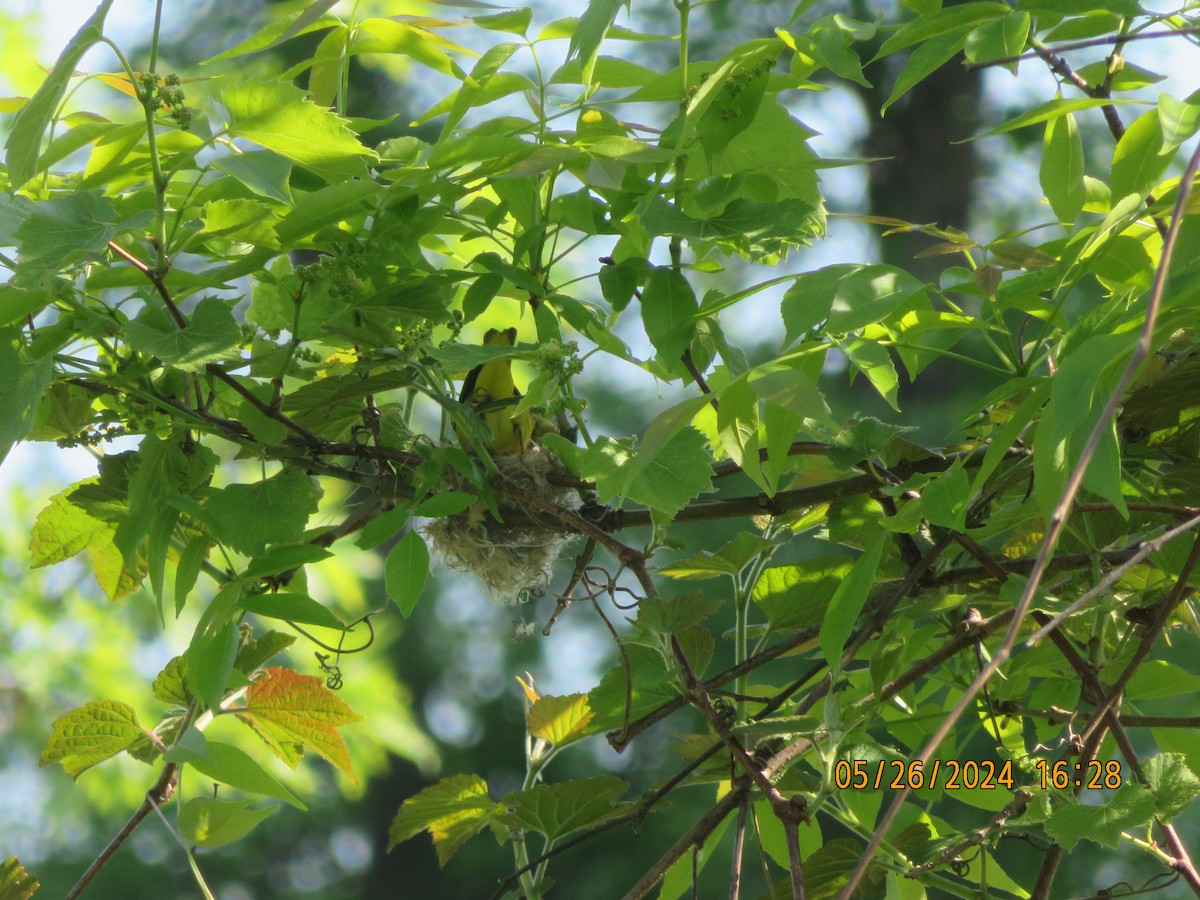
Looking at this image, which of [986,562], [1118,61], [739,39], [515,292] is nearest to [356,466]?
[515,292]

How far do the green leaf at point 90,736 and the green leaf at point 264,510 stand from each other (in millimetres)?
202

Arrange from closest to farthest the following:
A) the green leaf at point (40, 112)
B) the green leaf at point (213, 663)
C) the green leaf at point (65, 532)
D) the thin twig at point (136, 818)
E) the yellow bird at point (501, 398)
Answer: the green leaf at point (40, 112) → the green leaf at point (213, 663) → the thin twig at point (136, 818) → the green leaf at point (65, 532) → the yellow bird at point (501, 398)

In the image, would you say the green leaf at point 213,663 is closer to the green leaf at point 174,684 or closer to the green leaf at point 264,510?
the green leaf at point 264,510

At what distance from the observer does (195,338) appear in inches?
23.6

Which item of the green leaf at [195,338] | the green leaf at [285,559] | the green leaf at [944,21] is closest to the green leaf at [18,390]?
the green leaf at [195,338]

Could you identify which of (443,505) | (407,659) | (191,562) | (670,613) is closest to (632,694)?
(670,613)

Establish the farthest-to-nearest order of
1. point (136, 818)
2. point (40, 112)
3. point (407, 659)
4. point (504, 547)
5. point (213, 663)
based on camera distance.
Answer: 1. point (407, 659)
2. point (504, 547)
3. point (136, 818)
4. point (213, 663)
5. point (40, 112)

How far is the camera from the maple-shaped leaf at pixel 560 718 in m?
0.86

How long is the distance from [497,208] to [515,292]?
84 mm

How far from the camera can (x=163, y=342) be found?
0.59 m

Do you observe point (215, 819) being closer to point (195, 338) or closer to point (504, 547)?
Result: point (195, 338)

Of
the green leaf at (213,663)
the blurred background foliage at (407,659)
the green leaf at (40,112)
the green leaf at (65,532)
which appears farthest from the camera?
the blurred background foliage at (407,659)

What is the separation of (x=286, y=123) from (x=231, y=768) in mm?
366

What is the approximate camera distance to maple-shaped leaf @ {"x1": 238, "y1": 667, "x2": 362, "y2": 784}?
827 mm
